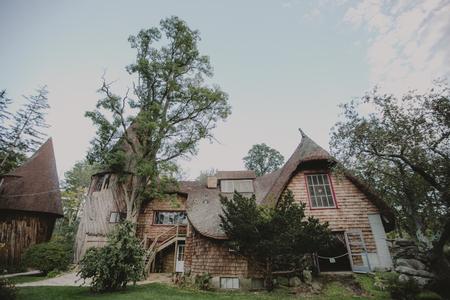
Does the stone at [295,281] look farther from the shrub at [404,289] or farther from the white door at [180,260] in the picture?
the white door at [180,260]

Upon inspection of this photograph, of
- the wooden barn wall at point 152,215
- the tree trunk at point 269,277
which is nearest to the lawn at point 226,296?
the tree trunk at point 269,277

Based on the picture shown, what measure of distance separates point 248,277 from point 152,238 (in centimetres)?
902

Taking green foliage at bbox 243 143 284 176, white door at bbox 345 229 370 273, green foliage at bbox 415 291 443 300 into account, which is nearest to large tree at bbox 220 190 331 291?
white door at bbox 345 229 370 273

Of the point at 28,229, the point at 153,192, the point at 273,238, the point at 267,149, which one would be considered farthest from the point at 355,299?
the point at 267,149

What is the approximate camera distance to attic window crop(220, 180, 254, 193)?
16.3m

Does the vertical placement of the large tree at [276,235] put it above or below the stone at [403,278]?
above

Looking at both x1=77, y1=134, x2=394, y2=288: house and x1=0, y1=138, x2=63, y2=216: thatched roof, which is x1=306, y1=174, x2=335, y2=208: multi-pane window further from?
x1=0, y1=138, x2=63, y2=216: thatched roof

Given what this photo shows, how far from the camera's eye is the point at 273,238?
9062mm

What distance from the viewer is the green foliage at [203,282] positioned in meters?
11.1

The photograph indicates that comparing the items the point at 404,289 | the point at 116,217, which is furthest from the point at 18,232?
the point at 404,289

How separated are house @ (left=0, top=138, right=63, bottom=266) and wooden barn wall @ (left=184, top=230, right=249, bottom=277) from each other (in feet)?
37.2

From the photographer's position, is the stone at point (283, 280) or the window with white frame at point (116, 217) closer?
the stone at point (283, 280)

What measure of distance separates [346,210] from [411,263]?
3.27 meters

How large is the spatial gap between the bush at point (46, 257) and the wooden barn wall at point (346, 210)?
1525 cm
